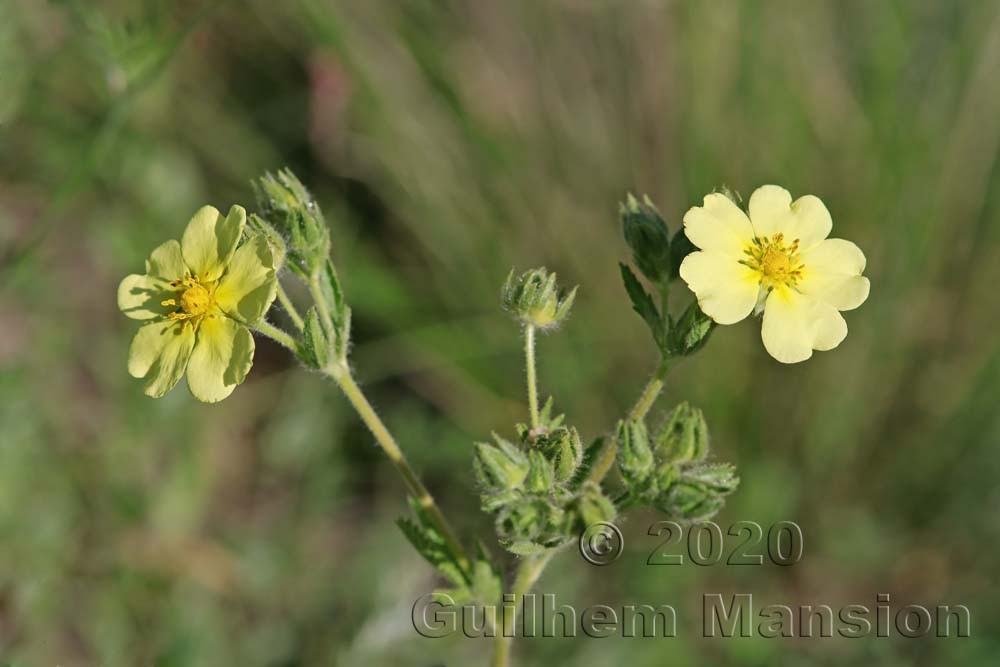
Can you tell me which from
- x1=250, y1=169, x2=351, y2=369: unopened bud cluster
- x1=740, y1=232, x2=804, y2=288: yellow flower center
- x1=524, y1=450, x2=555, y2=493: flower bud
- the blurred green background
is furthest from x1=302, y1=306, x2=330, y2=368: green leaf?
the blurred green background

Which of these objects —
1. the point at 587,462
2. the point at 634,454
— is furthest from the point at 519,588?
the point at 634,454

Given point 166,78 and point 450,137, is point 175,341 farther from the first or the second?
point 166,78

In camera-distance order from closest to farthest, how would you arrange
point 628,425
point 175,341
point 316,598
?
point 628,425, point 175,341, point 316,598

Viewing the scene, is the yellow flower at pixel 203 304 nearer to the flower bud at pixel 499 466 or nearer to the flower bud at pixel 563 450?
the flower bud at pixel 499 466

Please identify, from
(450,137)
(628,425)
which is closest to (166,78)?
(450,137)

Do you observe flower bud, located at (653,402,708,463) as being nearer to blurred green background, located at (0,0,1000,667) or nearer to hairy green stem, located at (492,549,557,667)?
hairy green stem, located at (492,549,557,667)

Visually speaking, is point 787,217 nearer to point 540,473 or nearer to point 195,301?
point 540,473
